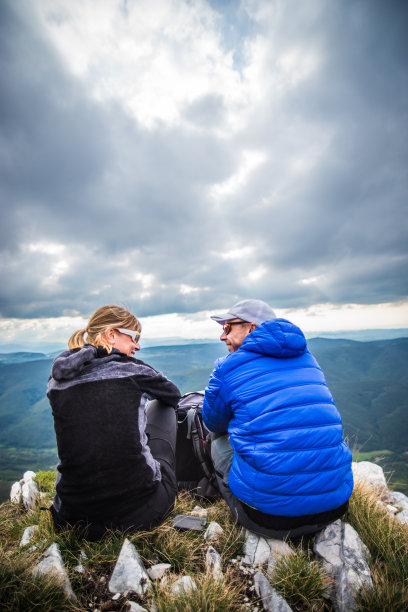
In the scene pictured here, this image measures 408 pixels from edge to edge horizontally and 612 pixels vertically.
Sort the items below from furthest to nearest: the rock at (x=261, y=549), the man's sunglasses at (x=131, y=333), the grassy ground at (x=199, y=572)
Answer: the man's sunglasses at (x=131, y=333)
the rock at (x=261, y=549)
the grassy ground at (x=199, y=572)

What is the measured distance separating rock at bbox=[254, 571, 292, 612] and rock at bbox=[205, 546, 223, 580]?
1.23ft

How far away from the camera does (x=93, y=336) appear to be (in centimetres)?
363

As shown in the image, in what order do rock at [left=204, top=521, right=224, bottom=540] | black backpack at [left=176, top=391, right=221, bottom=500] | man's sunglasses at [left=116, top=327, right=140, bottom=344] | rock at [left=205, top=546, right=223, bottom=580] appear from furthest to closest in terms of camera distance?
1. black backpack at [left=176, top=391, right=221, bottom=500]
2. man's sunglasses at [left=116, top=327, right=140, bottom=344]
3. rock at [left=204, top=521, right=224, bottom=540]
4. rock at [left=205, top=546, right=223, bottom=580]

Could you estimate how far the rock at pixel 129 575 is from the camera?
97.8 inches

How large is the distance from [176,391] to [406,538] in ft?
10.4

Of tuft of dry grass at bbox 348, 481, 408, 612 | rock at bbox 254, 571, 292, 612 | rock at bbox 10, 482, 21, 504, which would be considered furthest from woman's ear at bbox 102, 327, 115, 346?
rock at bbox 10, 482, 21, 504

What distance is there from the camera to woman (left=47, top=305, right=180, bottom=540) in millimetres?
2674

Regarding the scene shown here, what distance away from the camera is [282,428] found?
9.04ft

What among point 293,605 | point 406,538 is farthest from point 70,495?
point 406,538

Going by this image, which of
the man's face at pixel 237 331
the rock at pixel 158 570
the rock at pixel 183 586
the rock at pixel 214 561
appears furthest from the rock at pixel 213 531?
the man's face at pixel 237 331

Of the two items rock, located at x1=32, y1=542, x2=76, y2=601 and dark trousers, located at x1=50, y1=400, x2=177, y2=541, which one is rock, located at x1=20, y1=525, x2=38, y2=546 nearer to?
dark trousers, located at x1=50, y1=400, x2=177, y2=541

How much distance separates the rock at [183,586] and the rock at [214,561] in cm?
27

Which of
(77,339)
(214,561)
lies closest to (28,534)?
(214,561)

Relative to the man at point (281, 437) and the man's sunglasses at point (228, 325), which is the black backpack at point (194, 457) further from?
the man's sunglasses at point (228, 325)
